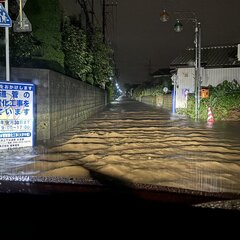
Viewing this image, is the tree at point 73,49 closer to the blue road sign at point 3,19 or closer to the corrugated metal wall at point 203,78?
the blue road sign at point 3,19

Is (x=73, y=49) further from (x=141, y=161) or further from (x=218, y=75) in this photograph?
(x=218, y=75)

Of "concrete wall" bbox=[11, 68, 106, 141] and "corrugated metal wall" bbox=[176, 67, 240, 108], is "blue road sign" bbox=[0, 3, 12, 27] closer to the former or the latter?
"concrete wall" bbox=[11, 68, 106, 141]

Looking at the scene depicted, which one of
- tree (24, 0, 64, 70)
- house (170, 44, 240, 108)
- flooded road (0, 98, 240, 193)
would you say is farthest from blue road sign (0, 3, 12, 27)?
house (170, 44, 240, 108)

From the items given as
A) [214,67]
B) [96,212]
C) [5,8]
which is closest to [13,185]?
[96,212]

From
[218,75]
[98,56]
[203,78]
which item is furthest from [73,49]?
[218,75]

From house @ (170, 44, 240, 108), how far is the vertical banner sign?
23567mm

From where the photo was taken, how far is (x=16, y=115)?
31.4ft

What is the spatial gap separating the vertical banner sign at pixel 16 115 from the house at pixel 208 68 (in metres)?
23.6

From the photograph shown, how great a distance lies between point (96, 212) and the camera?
4383 mm

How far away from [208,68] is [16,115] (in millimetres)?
27278

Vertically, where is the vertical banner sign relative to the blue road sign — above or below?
below

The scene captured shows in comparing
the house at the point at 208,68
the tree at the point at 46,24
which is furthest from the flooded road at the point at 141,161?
the house at the point at 208,68

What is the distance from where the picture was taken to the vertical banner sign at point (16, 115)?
9.30m

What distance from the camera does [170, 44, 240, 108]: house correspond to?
3331 cm
